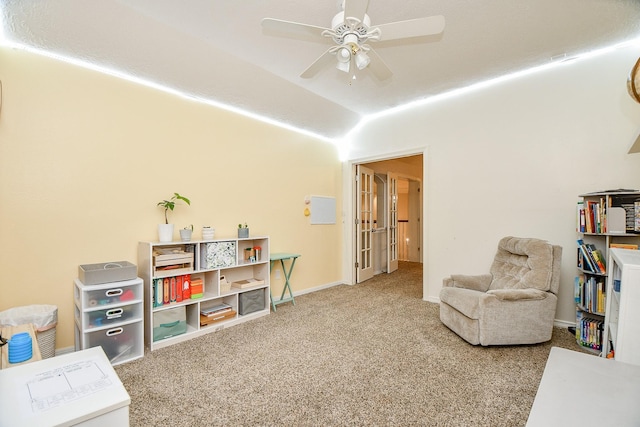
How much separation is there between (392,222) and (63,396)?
5943mm

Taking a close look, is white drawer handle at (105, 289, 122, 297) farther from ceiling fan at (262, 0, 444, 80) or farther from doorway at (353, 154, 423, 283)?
doorway at (353, 154, 423, 283)

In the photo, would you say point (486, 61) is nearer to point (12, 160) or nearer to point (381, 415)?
point (381, 415)

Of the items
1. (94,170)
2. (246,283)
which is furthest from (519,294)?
(94,170)

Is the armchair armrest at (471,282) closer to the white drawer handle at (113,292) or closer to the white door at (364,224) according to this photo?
the white door at (364,224)

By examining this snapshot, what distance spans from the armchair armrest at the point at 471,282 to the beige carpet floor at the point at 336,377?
0.47 m

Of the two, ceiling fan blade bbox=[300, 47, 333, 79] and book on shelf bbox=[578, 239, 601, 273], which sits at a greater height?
ceiling fan blade bbox=[300, 47, 333, 79]

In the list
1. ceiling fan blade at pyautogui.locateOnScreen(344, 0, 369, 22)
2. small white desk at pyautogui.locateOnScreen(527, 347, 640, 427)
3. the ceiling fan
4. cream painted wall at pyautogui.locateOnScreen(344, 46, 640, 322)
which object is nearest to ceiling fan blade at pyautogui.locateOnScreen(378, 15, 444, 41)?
the ceiling fan

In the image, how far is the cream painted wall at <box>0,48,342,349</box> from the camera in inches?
89.3

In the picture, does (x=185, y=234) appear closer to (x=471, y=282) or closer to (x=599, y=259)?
(x=471, y=282)

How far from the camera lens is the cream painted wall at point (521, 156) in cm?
278

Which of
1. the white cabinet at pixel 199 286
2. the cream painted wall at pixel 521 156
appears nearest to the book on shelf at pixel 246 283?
the white cabinet at pixel 199 286

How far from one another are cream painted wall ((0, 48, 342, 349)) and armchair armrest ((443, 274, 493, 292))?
244cm

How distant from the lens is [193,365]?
7.54 ft

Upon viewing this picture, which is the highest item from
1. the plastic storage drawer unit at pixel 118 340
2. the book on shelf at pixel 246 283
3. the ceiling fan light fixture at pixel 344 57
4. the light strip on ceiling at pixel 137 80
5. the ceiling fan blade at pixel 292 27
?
the light strip on ceiling at pixel 137 80
